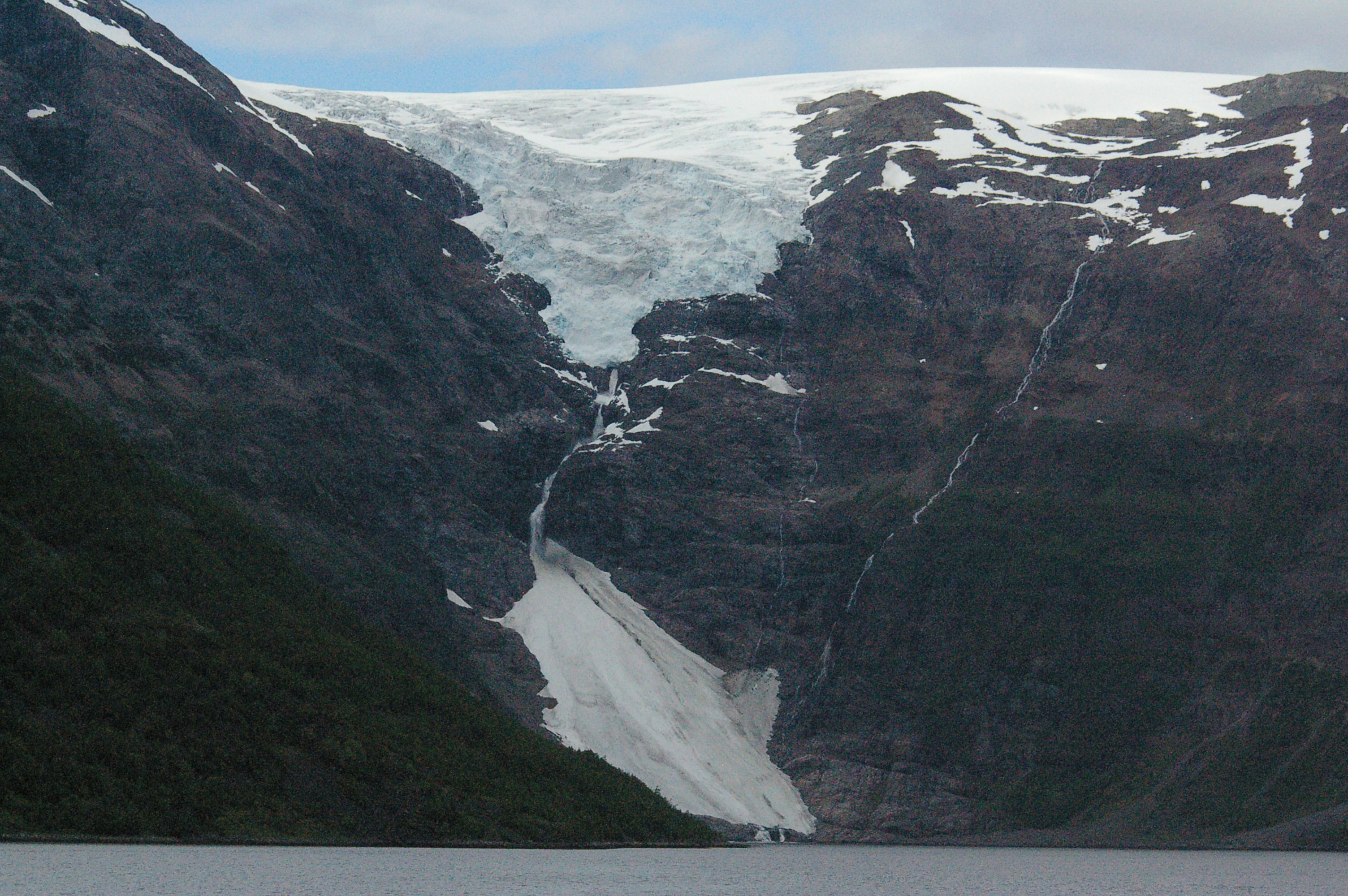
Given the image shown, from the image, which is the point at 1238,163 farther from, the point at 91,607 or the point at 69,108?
the point at 91,607

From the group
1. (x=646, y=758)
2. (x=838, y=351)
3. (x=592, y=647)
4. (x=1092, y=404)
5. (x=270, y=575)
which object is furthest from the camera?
(x=838, y=351)

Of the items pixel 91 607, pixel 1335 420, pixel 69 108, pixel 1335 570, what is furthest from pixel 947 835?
pixel 69 108

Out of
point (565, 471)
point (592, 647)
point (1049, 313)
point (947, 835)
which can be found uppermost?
point (1049, 313)

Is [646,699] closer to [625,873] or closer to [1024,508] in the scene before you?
[1024,508]

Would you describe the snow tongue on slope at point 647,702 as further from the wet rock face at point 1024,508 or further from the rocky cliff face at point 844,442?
the wet rock face at point 1024,508

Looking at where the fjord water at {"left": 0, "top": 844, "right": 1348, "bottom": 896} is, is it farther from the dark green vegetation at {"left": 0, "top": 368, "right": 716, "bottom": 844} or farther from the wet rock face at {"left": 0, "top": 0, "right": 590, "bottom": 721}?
the wet rock face at {"left": 0, "top": 0, "right": 590, "bottom": 721}

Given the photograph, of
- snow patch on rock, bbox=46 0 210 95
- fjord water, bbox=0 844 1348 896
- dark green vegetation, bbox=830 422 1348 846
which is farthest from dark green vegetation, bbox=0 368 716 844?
snow patch on rock, bbox=46 0 210 95
